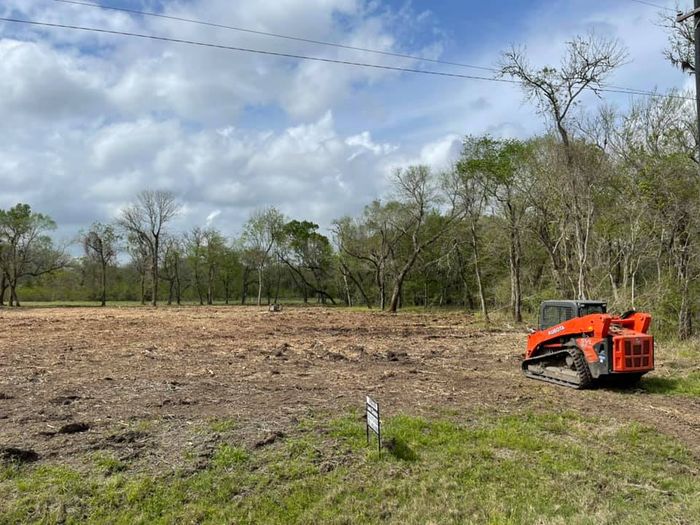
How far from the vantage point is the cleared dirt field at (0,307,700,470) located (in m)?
6.04

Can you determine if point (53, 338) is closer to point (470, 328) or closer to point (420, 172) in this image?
point (470, 328)

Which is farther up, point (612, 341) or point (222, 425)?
point (612, 341)

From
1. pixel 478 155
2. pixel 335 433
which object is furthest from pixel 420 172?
pixel 335 433

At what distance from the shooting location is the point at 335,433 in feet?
20.0

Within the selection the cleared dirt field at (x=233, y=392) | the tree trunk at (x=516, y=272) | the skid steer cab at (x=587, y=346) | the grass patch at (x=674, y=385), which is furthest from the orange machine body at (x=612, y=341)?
the tree trunk at (x=516, y=272)

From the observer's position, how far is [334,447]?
565cm

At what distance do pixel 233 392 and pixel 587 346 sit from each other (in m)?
6.12

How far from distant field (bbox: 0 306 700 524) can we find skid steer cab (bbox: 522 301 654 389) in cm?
40

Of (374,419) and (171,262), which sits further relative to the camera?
(171,262)

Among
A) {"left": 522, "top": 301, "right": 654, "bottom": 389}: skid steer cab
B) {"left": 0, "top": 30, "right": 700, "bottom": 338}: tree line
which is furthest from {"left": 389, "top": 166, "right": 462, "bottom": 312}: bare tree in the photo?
{"left": 522, "top": 301, "right": 654, "bottom": 389}: skid steer cab

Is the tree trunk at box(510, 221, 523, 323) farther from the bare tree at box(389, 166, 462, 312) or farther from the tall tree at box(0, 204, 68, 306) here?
the tall tree at box(0, 204, 68, 306)

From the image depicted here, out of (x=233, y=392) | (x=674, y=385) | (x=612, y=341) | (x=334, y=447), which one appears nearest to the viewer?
(x=334, y=447)

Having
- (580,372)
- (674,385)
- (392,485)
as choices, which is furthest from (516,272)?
(392,485)

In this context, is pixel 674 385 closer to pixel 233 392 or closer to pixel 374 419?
pixel 374 419
